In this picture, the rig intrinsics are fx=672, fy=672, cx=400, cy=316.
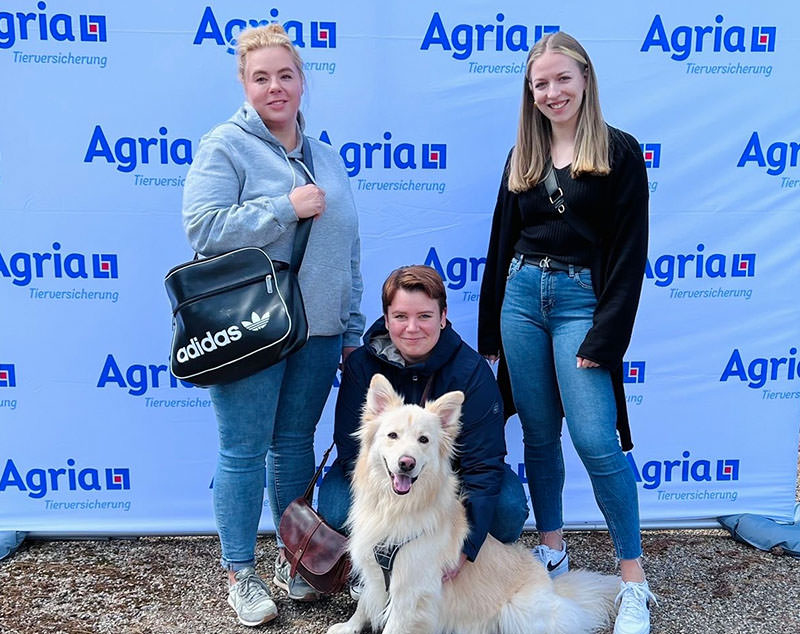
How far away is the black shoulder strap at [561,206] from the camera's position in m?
2.37

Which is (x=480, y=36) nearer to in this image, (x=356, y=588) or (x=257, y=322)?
(x=257, y=322)

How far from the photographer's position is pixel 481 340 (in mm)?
2781

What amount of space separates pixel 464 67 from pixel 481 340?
1269mm

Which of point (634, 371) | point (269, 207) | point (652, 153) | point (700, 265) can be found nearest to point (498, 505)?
point (634, 371)

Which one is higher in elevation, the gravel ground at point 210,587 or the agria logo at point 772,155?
the agria logo at point 772,155

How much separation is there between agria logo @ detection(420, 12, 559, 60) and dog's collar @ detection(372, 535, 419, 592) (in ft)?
6.95

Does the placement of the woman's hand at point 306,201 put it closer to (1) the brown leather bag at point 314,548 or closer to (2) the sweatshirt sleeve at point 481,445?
(2) the sweatshirt sleeve at point 481,445

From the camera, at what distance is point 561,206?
238 centimetres

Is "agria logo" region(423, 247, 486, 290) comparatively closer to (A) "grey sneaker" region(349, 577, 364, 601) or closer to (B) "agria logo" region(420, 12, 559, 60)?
(B) "agria logo" region(420, 12, 559, 60)

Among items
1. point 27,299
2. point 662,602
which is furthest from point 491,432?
point 27,299

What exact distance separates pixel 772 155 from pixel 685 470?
5.26 feet

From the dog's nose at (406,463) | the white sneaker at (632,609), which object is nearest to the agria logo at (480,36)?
the dog's nose at (406,463)

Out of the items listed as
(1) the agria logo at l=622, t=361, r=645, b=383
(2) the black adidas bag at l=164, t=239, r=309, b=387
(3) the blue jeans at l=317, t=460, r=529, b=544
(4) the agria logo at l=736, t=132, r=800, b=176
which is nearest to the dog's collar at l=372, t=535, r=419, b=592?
(3) the blue jeans at l=317, t=460, r=529, b=544

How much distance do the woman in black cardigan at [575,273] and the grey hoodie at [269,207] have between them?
65 cm
